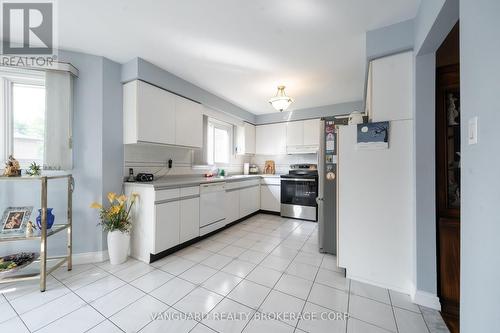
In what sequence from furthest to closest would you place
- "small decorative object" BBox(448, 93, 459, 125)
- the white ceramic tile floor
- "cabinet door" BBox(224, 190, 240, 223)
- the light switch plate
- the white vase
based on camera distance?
"cabinet door" BBox(224, 190, 240, 223)
the white vase
"small decorative object" BBox(448, 93, 459, 125)
the white ceramic tile floor
the light switch plate

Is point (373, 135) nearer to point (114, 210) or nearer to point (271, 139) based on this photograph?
point (114, 210)

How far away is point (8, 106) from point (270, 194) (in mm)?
4098

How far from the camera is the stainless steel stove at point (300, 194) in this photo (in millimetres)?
3939

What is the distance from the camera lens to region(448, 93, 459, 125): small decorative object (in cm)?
167

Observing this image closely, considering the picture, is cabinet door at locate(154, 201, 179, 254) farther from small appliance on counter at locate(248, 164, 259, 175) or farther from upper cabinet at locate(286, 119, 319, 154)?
upper cabinet at locate(286, 119, 319, 154)

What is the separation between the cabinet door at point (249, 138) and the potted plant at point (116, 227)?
298cm

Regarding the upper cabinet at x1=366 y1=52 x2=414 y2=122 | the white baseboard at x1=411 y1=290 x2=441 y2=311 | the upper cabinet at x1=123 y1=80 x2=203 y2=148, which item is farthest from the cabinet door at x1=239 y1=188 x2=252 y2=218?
the white baseboard at x1=411 y1=290 x2=441 y2=311

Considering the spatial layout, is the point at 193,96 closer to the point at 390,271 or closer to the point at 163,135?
the point at 163,135

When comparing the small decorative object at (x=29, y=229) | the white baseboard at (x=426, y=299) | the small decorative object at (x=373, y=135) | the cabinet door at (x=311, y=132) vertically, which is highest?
the cabinet door at (x=311, y=132)

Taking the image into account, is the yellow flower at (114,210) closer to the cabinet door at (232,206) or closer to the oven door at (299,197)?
the cabinet door at (232,206)

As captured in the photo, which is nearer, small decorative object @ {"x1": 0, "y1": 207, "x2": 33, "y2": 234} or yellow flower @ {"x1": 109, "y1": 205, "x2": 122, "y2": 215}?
small decorative object @ {"x1": 0, "y1": 207, "x2": 33, "y2": 234}

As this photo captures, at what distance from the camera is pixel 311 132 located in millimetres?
4398

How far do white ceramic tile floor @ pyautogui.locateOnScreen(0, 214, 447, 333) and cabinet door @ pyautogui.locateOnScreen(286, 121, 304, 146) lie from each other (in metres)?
2.70

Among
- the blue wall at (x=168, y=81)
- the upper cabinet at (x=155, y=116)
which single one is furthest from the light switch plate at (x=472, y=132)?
the blue wall at (x=168, y=81)
